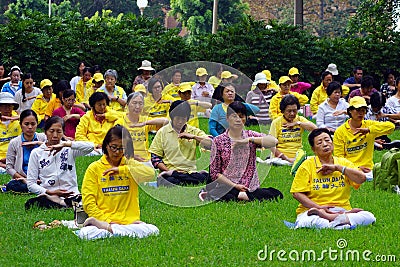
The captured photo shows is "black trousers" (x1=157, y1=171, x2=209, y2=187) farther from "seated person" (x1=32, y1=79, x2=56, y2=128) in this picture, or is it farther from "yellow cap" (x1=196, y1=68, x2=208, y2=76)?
"seated person" (x1=32, y1=79, x2=56, y2=128)

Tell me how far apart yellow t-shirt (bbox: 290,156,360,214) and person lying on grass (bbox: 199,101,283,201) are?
1.33m

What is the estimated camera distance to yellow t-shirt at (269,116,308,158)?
12.4 m

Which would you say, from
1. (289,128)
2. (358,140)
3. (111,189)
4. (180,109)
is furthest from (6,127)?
(358,140)

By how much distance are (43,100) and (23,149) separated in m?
5.79

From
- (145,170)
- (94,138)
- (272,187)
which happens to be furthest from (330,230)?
(94,138)

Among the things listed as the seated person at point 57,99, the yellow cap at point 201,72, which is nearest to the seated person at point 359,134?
the yellow cap at point 201,72

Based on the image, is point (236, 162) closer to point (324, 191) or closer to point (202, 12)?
point (324, 191)

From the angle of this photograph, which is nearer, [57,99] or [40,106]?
[57,99]

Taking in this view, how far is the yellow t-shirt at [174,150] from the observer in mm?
10906

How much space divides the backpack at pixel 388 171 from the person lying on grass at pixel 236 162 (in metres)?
1.53

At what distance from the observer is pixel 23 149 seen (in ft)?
34.1

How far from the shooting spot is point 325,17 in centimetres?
5581

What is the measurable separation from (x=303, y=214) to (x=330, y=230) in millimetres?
407

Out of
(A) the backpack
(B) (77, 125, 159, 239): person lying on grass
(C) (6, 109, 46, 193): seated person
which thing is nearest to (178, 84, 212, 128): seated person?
(C) (6, 109, 46, 193): seated person
